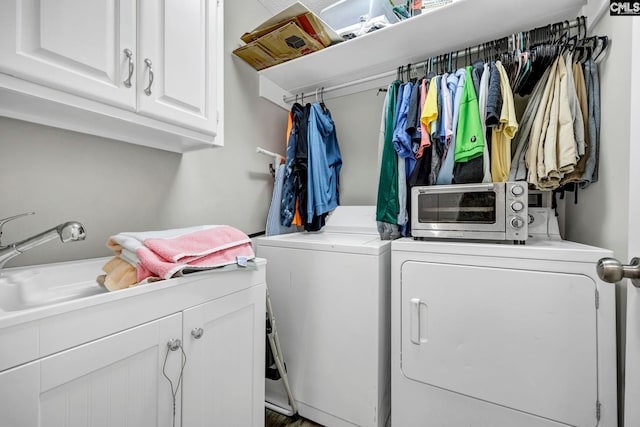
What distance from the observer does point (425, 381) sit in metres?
1.28

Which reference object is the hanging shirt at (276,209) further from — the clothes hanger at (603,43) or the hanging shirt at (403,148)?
the clothes hanger at (603,43)

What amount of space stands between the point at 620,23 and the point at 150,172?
7.06 feet

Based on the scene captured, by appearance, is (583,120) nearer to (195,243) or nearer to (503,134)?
(503,134)

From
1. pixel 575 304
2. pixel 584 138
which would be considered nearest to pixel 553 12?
pixel 584 138

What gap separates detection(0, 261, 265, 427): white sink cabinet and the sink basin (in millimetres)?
256

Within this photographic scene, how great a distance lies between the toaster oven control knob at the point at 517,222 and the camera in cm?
116

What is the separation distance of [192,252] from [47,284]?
1.55 ft

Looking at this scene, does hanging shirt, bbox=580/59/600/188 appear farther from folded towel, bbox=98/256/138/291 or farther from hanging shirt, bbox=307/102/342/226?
folded towel, bbox=98/256/138/291

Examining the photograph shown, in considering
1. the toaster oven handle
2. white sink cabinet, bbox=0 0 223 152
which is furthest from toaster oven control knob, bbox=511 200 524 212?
white sink cabinet, bbox=0 0 223 152

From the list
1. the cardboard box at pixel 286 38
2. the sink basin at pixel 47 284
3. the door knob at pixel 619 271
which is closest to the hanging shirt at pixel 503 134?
the door knob at pixel 619 271

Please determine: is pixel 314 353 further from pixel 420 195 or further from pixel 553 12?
pixel 553 12

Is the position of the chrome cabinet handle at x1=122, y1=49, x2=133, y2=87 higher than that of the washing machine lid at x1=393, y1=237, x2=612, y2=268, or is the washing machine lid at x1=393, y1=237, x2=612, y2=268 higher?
the chrome cabinet handle at x1=122, y1=49, x2=133, y2=87

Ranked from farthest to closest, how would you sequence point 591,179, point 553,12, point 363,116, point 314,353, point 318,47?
point 363,116 → point 318,47 → point 314,353 → point 553,12 → point 591,179

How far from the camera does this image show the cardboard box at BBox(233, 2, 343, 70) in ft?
5.05
